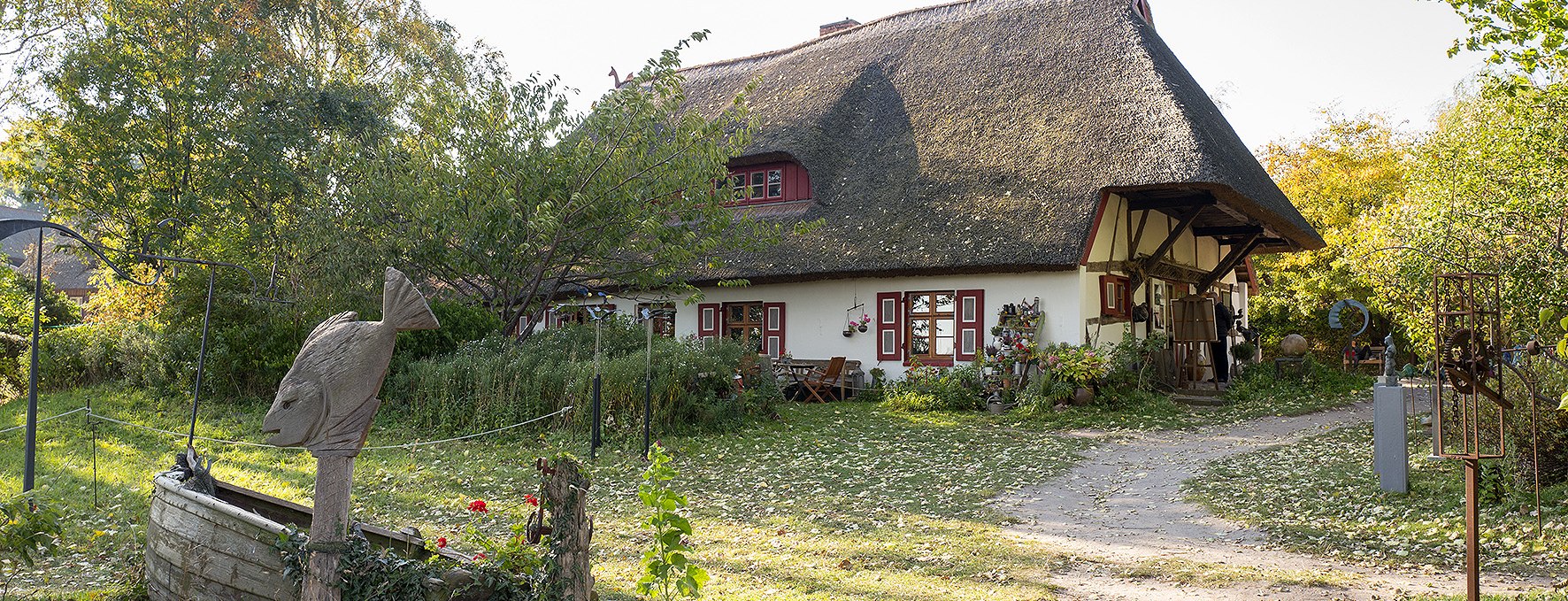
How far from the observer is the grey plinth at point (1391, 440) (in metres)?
7.77

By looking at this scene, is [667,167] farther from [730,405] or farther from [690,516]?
[690,516]

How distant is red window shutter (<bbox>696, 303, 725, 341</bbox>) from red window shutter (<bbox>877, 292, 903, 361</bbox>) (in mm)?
A: 3171

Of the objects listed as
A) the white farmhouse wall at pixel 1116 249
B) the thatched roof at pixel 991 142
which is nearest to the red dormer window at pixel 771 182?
the thatched roof at pixel 991 142

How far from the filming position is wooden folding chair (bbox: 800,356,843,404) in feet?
54.5

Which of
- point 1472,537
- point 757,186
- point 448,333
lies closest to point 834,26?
point 757,186

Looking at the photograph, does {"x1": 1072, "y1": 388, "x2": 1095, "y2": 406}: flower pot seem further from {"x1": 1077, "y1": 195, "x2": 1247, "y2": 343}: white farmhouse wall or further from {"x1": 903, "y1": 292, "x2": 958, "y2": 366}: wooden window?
{"x1": 903, "y1": 292, "x2": 958, "y2": 366}: wooden window

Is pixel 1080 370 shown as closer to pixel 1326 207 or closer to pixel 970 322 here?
pixel 970 322

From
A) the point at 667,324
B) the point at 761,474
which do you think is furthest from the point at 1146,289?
the point at 761,474

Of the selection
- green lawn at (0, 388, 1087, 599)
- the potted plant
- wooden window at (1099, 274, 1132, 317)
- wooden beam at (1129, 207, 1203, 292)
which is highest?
wooden beam at (1129, 207, 1203, 292)

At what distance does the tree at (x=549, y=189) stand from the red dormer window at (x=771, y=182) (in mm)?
4543

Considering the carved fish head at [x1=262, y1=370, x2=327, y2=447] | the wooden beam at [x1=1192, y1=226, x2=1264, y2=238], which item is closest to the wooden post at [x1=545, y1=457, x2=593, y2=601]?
the carved fish head at [x1=262, y1=370, x2=327, y2=447]

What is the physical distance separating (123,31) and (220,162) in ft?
8.97

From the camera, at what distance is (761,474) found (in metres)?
9.95

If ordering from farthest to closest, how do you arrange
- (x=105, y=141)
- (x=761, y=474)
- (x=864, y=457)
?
(x=105, y=141), (x=864, y=457), (x=761, y=474)
